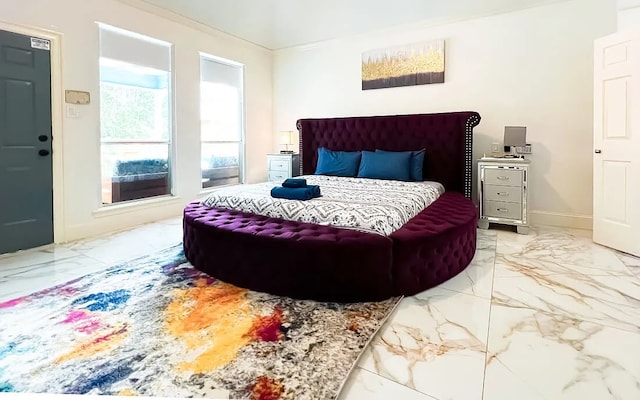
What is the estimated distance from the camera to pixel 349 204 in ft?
9.29

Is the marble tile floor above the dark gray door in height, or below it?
below

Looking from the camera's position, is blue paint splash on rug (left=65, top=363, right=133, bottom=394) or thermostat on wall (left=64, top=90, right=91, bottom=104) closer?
blue paint splash on rug (left=65, top=363, right=133, bottom=394)

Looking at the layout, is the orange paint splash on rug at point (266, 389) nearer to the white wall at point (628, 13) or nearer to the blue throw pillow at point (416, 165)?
the blue throw pillow at point (416, 165)

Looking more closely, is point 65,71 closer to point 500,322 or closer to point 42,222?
point 42,222

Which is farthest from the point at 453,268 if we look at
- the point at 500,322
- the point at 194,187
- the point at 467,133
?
the point at 194,187

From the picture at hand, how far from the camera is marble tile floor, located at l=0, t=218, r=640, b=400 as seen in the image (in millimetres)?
1510

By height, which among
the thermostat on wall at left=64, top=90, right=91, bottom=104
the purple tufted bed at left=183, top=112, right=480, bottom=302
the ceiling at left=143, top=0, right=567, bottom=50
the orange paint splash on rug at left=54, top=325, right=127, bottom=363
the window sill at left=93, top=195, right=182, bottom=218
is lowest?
the orange paint splash on rug at left=54, top=325, right=127, bottom=363

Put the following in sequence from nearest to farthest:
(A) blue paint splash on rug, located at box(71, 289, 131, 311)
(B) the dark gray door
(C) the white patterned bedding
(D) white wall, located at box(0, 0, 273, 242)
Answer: (A) blue paint splash on rug, located at box(71, 289, 131, 311) → (C) the white patterned bedding → (B) the dark gray door → (D) white wall, located at box(0, 0, 273, 242)

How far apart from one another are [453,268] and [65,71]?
4217mm

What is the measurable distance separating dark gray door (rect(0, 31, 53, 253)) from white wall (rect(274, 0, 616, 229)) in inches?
167

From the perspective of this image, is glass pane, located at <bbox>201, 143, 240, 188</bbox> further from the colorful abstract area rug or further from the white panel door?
the white panel door

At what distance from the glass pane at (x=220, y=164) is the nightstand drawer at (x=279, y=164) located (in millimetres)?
602

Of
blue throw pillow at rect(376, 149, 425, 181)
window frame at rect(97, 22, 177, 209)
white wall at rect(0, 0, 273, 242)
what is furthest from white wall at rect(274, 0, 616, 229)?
window frame at rect(97, 22, 177, 209)

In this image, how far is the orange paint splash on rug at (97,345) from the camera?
172 centimetres
